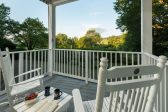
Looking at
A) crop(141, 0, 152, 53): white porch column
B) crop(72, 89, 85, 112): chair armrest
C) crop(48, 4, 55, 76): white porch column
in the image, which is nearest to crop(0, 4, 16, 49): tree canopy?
crop(48, 4, 55, 76): white porch column

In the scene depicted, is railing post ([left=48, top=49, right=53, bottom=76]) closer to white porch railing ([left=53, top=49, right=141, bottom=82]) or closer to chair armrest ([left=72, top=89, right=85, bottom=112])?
white porch railing ([left=53, top=49, right=141, bottom=82])

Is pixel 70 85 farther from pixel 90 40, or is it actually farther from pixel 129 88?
pixel 129 88

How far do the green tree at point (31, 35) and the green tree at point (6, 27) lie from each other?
234 mm

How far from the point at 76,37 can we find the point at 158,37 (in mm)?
3592

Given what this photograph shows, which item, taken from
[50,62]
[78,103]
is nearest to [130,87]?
[78,103]

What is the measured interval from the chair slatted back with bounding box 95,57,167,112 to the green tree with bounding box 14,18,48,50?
20.5 ft

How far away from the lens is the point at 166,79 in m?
2.15

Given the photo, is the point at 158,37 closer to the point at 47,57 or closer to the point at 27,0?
the point at 47,57

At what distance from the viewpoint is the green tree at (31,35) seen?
7.29 m

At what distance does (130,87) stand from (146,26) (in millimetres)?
3114

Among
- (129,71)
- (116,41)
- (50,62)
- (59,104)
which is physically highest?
(116,41)

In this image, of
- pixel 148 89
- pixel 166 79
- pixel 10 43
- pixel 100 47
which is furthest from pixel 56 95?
pixel 100 47

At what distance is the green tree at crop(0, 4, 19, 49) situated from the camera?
6.68 m

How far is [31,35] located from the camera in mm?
7562
